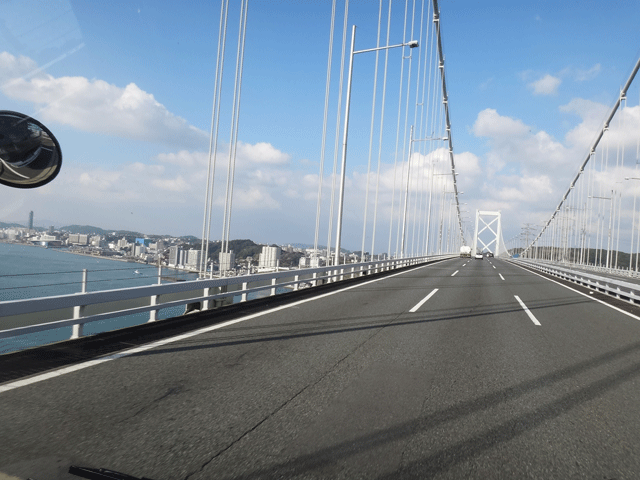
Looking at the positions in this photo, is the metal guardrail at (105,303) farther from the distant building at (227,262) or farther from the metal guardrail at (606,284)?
the metal guardrail at (606,284)

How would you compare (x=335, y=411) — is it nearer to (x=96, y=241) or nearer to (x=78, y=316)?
(x=78, y=316)

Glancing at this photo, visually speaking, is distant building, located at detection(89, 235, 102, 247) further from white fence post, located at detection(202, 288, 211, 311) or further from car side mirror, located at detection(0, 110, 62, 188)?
car side mirror, located at detection(0, 110, 62, 188)

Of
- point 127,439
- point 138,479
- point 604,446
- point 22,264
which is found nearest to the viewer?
point 138,479

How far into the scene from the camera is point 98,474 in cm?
280

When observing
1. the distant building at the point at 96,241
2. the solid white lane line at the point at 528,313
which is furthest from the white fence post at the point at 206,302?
the solid white lane line at the point at 528,313

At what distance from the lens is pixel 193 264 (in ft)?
37.9

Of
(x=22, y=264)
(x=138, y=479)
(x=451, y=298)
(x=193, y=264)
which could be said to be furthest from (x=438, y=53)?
(x=138, y=479)

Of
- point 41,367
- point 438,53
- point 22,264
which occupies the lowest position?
point 41,367

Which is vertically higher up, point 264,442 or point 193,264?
point 193,264

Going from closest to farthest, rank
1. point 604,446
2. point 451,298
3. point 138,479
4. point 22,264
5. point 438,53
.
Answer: point 138,479, point 604,446, point 22,264, point 451,298, point 438,53

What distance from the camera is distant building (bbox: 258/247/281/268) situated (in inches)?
540

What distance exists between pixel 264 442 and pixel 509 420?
2.08 m

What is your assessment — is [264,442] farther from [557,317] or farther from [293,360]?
[557,317]

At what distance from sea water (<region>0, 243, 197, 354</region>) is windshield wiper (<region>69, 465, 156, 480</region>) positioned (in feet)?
9.86
